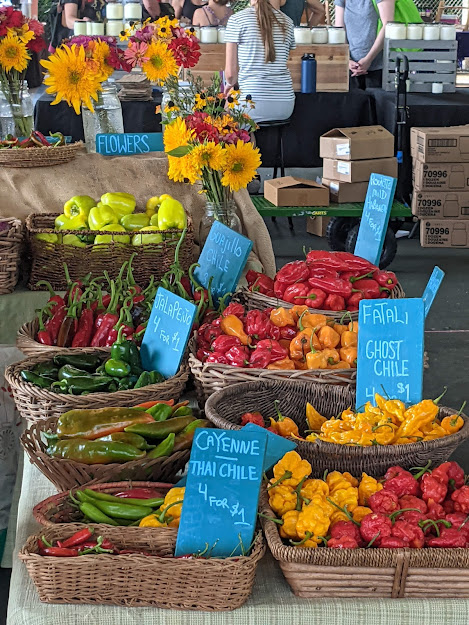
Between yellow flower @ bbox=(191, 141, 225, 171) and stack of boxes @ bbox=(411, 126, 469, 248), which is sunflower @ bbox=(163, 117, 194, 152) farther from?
stack of boxes @ bbox=(411, 126, 469, 248)

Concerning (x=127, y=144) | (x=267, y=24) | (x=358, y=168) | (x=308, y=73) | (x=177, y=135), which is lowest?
(x=358, y=168)

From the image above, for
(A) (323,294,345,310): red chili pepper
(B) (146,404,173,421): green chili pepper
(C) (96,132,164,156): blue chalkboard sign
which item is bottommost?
(B) (146,404,173,421): green chili pepper

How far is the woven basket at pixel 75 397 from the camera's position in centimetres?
187

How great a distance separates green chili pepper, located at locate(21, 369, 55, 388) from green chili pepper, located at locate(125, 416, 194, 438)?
33 centimetres

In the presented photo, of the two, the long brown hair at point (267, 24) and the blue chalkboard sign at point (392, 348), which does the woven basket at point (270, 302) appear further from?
the long brown hair at point (267, 24)

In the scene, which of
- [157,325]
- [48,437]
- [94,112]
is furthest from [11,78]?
[48,437]

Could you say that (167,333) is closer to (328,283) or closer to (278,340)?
(278,340)

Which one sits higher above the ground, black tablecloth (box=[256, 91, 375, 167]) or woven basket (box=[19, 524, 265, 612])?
woven basket (box=[19, 524, 265, 612])

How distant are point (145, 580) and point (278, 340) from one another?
95cm

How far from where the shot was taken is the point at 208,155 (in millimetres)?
2742

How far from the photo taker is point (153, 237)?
2693 mm

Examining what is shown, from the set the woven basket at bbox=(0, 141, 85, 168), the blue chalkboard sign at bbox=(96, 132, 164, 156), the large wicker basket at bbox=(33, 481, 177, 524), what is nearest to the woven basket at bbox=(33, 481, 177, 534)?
the large wicker basket at bbox=(33, 481, 177, 524)

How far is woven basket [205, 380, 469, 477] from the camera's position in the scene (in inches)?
64.0

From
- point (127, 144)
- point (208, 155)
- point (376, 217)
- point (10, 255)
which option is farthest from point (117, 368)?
point (127, 144)
